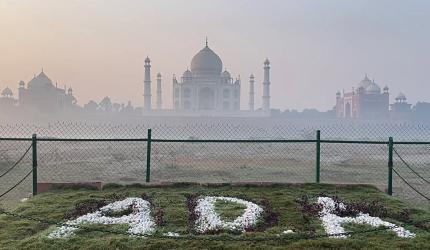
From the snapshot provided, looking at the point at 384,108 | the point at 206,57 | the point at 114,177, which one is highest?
the point at 206,57

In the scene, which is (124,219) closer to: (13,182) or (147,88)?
(13,182)

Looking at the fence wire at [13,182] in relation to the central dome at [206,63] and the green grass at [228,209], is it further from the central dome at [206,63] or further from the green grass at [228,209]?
the central dome at [206,63]

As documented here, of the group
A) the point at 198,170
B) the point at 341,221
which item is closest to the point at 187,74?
the point at 198,170

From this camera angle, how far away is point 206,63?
77125 mm

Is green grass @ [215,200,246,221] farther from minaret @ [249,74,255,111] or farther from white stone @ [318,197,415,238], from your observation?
minaret @ [249,74,255,111]

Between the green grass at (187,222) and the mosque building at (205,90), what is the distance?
67.4 metres

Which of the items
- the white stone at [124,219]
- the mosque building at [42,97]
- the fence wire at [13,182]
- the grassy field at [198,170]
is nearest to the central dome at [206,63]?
the mosque building at [42,97]

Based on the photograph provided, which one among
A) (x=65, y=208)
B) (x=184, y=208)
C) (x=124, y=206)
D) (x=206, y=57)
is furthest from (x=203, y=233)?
(x=206, y=57)

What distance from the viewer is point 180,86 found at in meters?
78.5

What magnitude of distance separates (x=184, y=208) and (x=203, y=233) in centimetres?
106

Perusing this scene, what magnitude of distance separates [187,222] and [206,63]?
73.0 m

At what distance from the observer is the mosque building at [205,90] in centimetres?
7675

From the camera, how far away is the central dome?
77000 mm

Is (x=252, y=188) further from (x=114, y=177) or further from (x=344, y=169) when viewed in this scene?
(x=344, y=169)
